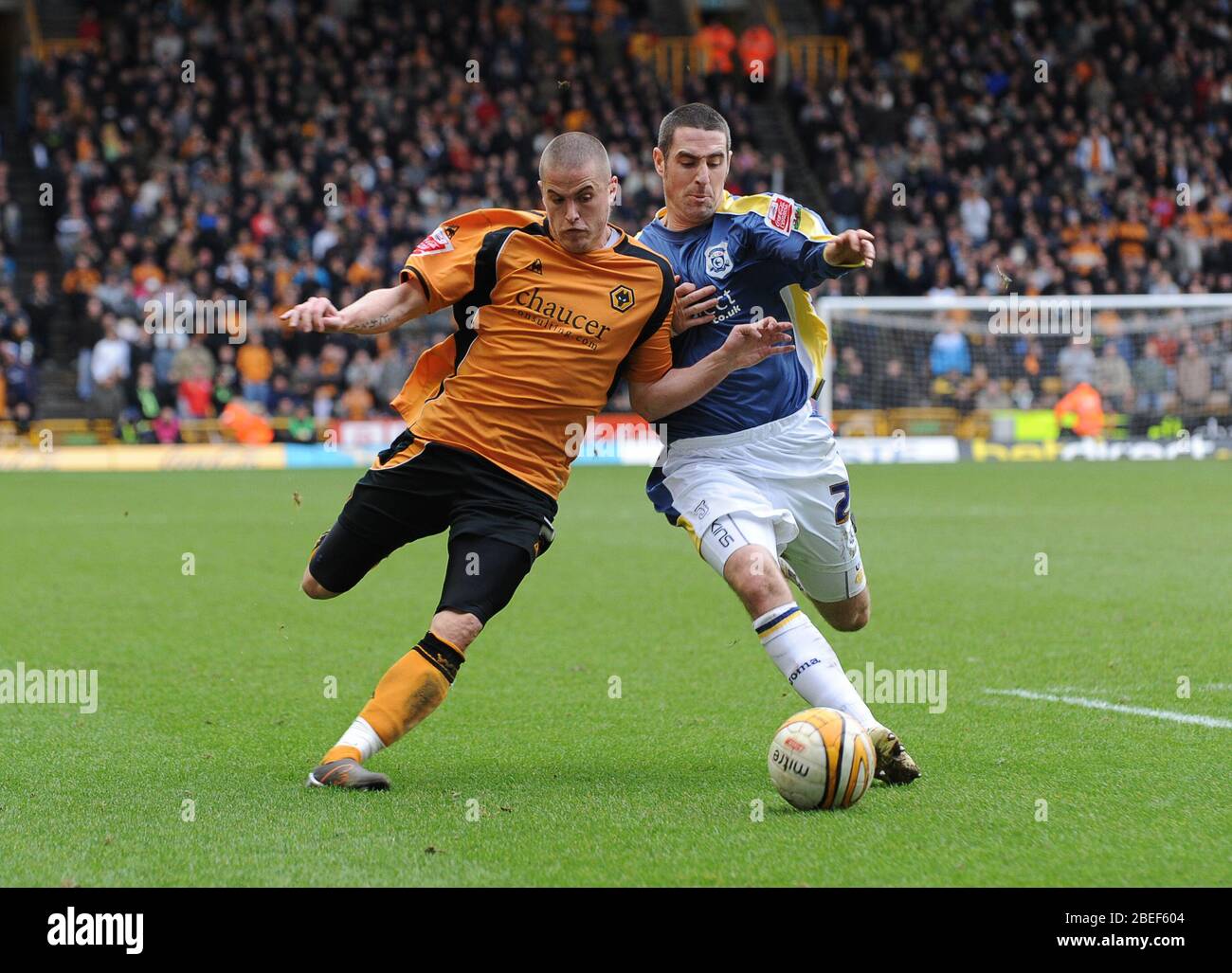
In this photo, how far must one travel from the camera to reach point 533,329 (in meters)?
6.15

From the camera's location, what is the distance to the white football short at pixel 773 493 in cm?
612

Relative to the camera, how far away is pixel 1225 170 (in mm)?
32406

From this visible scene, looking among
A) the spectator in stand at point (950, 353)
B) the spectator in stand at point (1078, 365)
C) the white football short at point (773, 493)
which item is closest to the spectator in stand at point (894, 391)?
the spectator in stand at point (950, 353)

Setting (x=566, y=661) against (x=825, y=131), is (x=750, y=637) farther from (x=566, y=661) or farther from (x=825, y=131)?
(x=825, y=131)

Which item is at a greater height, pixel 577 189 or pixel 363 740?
pixel 577 189

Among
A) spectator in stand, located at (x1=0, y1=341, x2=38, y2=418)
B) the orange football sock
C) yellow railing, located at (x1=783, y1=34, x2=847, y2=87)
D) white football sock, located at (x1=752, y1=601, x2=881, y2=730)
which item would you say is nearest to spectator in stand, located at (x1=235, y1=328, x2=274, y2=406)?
spectator in stand, located at (x1=0, y1=341, x2=38, y2=418)

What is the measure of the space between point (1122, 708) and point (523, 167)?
78.4 ft

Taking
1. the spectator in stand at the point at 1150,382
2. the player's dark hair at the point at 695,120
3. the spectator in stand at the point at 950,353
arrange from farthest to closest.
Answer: the spectator in stand at the point at 950,353
the spectator in stand at the point at 1150,382
the player's dark hair at the point at 695,120

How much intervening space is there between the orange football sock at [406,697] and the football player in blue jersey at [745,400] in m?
1.03

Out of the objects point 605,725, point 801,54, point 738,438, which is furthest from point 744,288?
point 801,54

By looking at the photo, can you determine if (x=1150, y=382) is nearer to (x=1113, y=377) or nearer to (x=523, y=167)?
(x=1113, y=377)

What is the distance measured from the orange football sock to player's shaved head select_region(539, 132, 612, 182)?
5.48 feet

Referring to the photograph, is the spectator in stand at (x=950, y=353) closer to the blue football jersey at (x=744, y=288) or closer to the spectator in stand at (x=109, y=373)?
the spectator in stand at (x=109, y=373)
